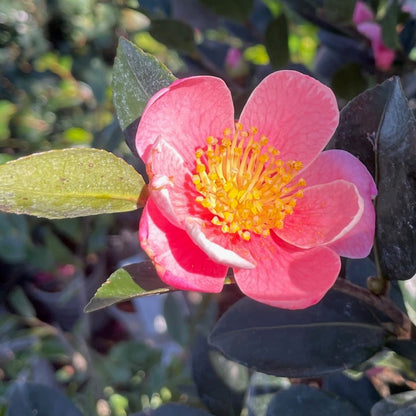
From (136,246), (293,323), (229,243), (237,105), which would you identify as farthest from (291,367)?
(136,246)

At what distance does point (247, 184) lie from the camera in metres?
0.72

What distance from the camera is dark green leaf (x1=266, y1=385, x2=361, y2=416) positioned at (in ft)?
2.43

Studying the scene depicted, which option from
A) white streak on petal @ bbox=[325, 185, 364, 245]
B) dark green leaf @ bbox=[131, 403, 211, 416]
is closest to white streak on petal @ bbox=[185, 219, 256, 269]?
white streak on petal @ bbox=[325, 185, 364, 245]

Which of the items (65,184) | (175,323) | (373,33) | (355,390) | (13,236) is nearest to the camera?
(65,184)

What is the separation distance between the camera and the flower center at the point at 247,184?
67 centimetres

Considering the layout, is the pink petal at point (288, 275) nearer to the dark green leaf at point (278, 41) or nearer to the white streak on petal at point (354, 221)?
the white streak on petal at point (354, 221)

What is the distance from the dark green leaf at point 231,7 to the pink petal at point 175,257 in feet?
2.64

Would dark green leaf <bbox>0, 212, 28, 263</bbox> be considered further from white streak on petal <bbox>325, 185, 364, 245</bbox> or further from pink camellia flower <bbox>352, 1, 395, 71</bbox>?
Answer: white streak on petal <bbox>325, 185, 364, 245</bbox>

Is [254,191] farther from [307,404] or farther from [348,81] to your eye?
[348,81]

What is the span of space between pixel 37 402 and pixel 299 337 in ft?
1.47

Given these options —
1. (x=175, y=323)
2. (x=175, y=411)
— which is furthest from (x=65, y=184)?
(x=175, y=323)

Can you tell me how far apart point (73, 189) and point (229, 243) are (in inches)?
8.8

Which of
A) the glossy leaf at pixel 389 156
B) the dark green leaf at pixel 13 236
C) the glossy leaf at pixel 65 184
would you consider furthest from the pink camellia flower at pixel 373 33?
the dark green leaf at pixel 13 236

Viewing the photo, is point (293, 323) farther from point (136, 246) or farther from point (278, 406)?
point (136, 246)
